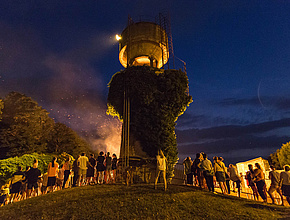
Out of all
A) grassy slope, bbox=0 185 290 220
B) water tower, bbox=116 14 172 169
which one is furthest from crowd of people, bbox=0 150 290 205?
water tower, bbox=116 14 172 169

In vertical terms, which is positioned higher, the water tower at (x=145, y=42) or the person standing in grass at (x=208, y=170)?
the water tower at (x=145, y=42)

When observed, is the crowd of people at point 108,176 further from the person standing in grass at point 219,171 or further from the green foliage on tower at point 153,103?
the green foliage on tower at point 153,103

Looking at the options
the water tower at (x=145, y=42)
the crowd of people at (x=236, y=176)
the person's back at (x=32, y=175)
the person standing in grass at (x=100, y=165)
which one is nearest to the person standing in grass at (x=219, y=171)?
the crowd of people at (x=236, y=176)

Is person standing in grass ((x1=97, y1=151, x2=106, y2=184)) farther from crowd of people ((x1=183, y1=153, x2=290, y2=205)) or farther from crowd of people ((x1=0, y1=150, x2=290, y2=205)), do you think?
crowd of people ((x1=183, y1=153, x2=290, y2=205))

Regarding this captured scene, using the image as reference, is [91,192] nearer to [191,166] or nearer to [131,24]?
[191,166]

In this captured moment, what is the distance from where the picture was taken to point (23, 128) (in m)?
26.3

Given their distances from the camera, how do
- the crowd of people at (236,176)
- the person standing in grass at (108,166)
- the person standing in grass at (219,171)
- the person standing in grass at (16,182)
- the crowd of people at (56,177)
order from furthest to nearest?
1. the person standing in grass at (108,166)
2. the person standing in grass at (219,171)
3. the crowd of people at (56,177)
4. the person standing in grass at (16,182)
5. the crowd of people at (236,176)

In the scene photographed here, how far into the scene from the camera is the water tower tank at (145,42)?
68.9ft

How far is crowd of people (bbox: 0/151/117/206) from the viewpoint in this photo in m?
9.30

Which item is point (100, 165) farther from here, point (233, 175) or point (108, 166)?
point (233, 175)

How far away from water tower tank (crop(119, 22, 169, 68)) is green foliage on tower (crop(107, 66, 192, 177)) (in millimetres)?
4739

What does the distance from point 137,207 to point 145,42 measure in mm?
18466

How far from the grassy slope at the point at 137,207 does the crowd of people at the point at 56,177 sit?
1.80 meters

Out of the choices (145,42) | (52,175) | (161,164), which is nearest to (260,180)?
(161,164)
